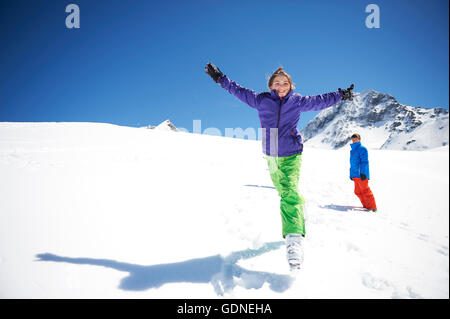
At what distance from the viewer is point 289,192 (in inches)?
88.6

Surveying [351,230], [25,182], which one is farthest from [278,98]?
[25,182]

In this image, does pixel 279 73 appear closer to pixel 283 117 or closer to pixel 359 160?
pixel 283 117

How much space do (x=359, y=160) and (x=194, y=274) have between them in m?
4.92

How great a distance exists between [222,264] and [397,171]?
2.76 meters

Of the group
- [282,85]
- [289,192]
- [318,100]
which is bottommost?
[289,192]

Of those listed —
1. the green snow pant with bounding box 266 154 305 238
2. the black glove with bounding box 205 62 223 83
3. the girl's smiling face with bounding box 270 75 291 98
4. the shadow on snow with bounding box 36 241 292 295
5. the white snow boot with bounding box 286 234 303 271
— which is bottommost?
the shadow on snow with bounding box 36 241 292 295

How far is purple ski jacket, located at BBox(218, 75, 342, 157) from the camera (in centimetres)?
246

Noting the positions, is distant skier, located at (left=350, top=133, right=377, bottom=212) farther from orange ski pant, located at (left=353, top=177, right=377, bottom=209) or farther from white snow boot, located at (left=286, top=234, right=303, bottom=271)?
white snow boot, located at (left=286, top=234, right=303, bottom=271)

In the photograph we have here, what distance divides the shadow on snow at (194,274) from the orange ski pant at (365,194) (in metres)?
3.71

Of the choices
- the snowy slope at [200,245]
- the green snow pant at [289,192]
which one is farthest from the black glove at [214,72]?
the snowy slope at [200,245]

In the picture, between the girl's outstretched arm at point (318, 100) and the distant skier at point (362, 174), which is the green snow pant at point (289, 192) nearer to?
the girl's outstretched arm at point (318, 100)

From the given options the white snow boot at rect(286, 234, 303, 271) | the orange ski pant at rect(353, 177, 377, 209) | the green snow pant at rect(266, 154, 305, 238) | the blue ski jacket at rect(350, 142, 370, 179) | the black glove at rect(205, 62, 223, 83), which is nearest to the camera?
the white snow boot at rect(286, 234, 303, 271)

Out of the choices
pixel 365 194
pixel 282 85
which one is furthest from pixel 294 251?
pixel 365 194

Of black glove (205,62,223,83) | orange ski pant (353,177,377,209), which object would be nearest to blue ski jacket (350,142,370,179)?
orange ski pant (353,177,377,209)
